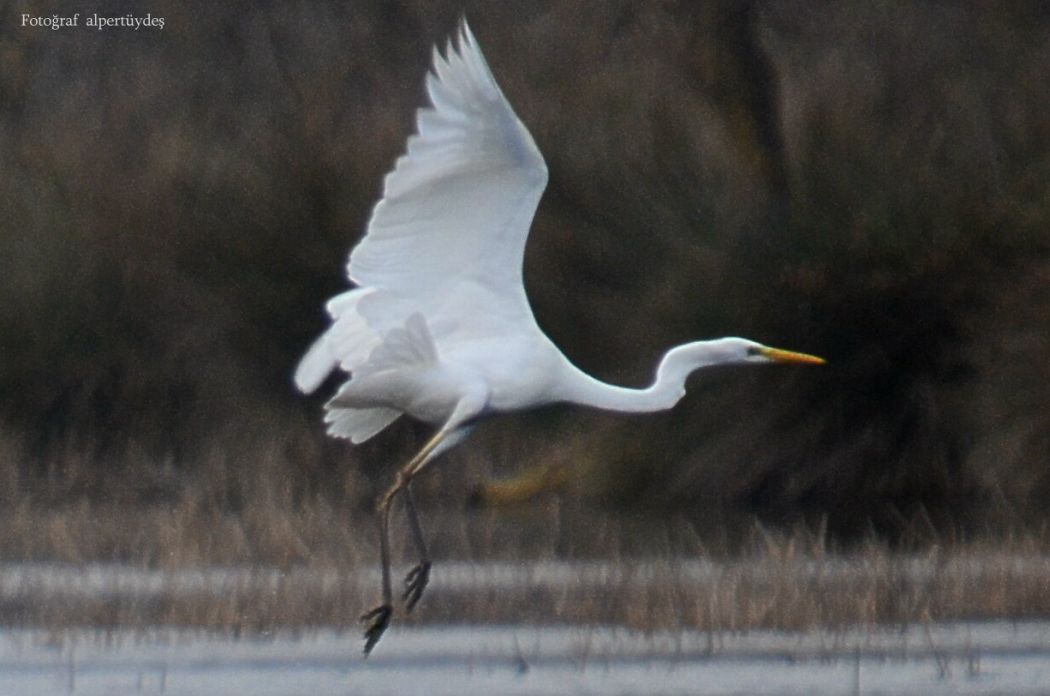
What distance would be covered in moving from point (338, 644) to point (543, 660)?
92 cm

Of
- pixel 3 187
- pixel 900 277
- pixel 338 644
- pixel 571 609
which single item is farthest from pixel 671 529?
pixel 3 187

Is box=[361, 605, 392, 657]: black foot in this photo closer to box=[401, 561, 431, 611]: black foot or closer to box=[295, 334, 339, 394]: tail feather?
box=[401, 561, 431, 611]: black foot

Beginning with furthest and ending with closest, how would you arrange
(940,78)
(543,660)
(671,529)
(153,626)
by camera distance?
(940,78) → (671,529) → (153,626) → (543,660)

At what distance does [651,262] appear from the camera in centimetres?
1314

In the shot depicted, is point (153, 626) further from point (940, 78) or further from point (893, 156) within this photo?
point (940, 78)

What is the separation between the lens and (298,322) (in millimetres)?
14578

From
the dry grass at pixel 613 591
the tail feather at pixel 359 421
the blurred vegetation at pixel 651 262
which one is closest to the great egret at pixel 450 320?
the tail feather at pixel 359 421

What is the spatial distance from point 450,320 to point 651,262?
4.16m

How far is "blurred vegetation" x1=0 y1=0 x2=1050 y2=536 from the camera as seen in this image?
1267 cm

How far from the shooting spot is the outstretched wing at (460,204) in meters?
8.22

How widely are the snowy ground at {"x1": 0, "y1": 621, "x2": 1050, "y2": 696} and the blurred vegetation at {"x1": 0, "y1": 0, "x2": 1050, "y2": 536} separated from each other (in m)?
3.14

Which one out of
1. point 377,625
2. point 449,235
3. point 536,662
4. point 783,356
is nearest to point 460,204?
point 449,235

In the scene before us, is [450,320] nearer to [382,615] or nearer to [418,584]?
[418,584]

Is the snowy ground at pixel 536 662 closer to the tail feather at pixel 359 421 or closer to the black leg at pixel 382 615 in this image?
the black leg at pixel 382 615
